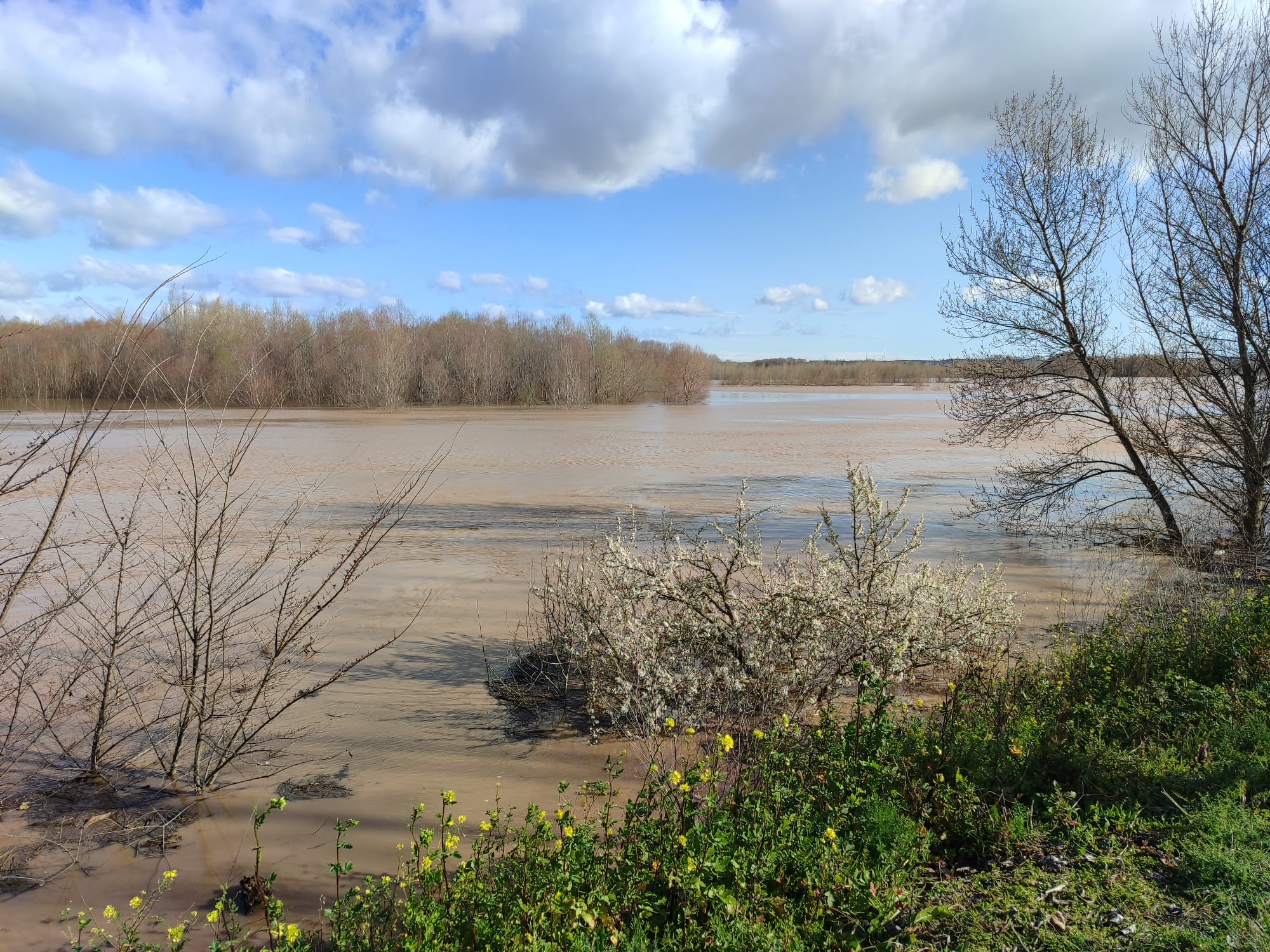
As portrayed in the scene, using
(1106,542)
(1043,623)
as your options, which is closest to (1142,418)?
(1106,542)

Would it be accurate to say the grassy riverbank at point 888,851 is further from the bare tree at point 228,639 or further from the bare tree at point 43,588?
the bare tree at point 43,588

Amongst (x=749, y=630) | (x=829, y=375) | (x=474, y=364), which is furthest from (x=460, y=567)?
(x=829, y=375)

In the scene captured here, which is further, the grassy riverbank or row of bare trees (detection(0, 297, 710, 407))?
row of bare trees (detection(0, 297, 710, 407))

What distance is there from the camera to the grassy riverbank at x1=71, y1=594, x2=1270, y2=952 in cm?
304

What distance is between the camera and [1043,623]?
8664 mm

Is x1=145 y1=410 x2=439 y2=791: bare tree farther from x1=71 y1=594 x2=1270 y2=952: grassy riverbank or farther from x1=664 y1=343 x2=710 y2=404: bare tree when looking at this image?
x1=664 y1=343 x2=710 y2=404: bare tree

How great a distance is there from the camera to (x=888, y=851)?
139 inches

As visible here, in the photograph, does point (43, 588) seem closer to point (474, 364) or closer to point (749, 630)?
point (749, 630)

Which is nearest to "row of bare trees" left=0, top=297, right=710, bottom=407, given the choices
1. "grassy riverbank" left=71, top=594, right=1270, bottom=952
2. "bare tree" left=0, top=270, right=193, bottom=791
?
"bare tree" left=0, top=270, right=193, bottom=791

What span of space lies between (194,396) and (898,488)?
1635cm

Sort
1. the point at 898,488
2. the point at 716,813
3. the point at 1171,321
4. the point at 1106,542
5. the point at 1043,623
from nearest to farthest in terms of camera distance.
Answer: the point at 716,813, the point at 1043,623, the point at 1171,321, the point at 1106,542, the point at 898,488

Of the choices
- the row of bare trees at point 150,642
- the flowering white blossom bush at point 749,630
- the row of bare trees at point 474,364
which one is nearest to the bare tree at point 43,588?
the row of bare trees at point 150,642

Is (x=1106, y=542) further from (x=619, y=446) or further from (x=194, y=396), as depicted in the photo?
(x=619, y=446)

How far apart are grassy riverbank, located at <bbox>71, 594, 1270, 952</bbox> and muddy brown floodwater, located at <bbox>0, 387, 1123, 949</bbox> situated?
0.27 meters
